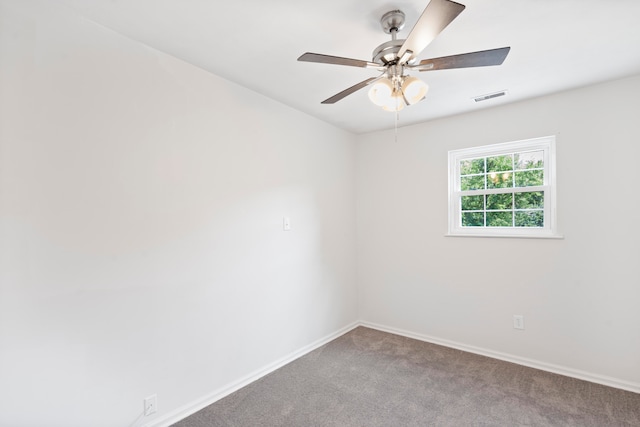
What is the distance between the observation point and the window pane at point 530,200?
2.80 m

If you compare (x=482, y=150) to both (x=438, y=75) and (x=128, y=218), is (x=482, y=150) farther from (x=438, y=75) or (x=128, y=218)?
(x=128, y=218)

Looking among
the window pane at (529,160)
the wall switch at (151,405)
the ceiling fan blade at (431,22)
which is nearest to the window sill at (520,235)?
the window pane at (529,160)

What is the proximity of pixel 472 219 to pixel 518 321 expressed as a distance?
3.31 ft

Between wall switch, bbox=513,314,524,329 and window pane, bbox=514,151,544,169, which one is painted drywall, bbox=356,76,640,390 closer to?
wall switch, bbox=513,314,524,329

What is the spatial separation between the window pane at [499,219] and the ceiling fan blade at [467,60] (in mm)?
1907

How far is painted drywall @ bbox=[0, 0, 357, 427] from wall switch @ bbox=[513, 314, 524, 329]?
2027mm

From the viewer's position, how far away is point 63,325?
1.57m

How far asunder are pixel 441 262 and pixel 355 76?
6.80 feet

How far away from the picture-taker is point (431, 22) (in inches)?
47.4

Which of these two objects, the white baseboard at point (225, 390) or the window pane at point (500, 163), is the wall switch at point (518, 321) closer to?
the window pane at point (500, 163)

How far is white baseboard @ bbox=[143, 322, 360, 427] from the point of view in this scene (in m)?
1.97

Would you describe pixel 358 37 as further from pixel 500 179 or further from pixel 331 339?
pixel 331 339

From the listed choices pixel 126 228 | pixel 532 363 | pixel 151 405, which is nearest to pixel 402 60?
pixel 126 228

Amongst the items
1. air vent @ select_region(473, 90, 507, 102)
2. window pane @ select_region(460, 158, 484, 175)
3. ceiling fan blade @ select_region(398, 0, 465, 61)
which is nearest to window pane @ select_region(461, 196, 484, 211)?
window pane @ select_region(460, 158, 484, 175)
